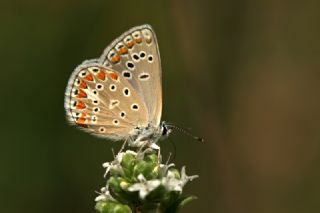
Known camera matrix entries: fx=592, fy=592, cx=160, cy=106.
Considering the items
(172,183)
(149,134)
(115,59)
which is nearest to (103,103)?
(115,59)

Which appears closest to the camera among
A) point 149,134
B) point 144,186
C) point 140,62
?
point 144,186

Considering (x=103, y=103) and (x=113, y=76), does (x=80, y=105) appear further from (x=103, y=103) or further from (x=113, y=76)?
(x=113, y=76)

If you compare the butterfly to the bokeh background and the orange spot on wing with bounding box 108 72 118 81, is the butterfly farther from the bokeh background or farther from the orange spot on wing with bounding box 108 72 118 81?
the bokeh background

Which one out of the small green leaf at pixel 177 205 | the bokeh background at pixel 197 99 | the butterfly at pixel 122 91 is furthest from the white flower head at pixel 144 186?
the bokeh background at pixel 197 99

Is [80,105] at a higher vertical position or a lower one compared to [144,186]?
higher

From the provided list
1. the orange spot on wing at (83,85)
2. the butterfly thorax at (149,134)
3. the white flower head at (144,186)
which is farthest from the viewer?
the orange spot on wing at (83,85)

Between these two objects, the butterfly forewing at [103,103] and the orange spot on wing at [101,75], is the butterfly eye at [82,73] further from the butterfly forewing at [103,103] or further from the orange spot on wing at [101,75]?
the orange spot on wing at [101,75]

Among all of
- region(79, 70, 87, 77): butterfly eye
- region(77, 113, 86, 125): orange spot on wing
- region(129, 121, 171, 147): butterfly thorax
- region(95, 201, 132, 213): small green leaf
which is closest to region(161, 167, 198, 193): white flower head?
region(95, 201, 132, 213): small green leaf
